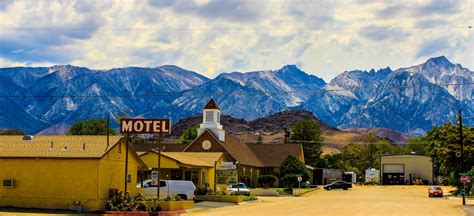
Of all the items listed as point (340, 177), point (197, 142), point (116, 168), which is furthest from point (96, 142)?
point (340, 177)

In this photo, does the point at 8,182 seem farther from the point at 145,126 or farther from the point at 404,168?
the point at 404,168

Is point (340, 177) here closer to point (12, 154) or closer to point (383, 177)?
point (383, 177)

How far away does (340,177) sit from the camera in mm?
132750

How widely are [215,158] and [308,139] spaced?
83463 millimetres

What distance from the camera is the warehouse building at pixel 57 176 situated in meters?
39.5

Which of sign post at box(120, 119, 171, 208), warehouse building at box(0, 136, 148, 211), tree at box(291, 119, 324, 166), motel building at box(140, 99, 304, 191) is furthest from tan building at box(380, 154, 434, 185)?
warehouse building at box(0, 136, 148, 211)

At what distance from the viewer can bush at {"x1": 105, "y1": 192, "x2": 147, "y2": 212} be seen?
39188 millimetres

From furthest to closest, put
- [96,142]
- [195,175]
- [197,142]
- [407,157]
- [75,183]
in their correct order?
[407,157], [197,142], [195,175], [96,142], [75,183]

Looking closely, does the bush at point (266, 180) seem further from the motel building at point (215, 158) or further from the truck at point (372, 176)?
the truck at point (372, 176)

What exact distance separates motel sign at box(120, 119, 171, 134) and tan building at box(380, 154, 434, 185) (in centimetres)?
9774

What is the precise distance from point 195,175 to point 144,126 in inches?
962

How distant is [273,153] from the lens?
4200 inches

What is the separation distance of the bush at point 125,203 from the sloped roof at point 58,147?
2828 mm

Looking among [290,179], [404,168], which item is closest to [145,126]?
[290,179]
